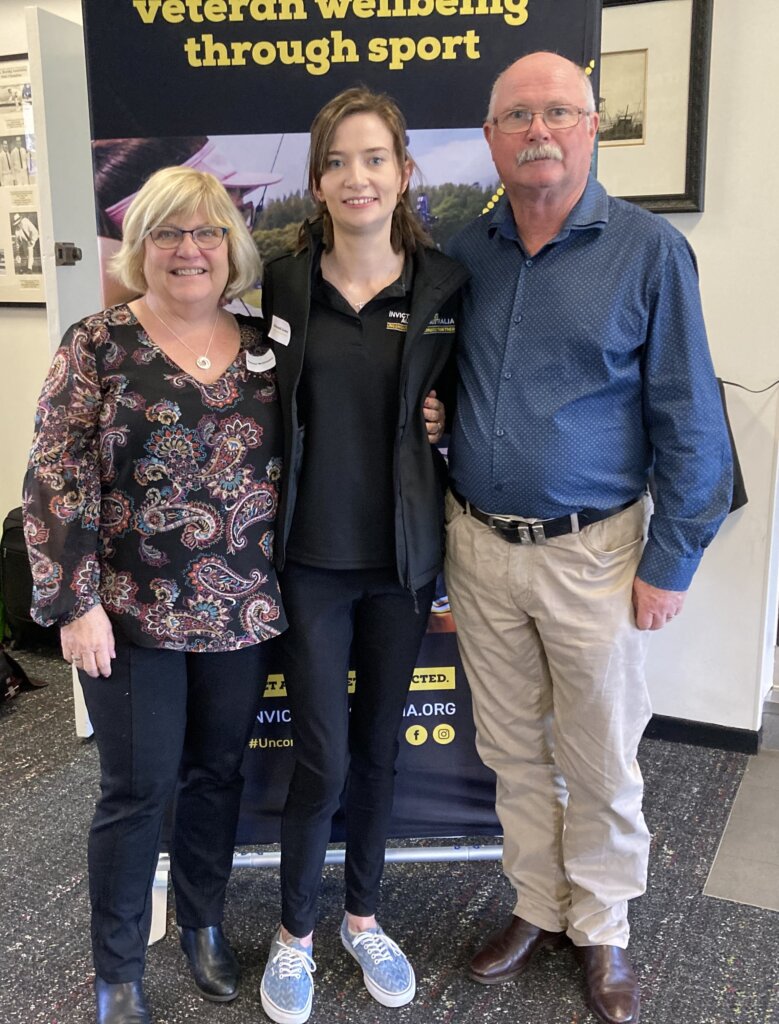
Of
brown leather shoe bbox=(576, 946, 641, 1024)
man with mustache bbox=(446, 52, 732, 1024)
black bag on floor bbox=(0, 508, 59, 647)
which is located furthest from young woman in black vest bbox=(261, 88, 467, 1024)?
black bag on floor bbox=(0, 508, 59, 647)

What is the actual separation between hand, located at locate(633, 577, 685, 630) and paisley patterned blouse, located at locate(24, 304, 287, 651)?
26.5 inches

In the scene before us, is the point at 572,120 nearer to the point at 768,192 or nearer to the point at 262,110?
the point at 262,110

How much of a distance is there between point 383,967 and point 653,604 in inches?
36.7

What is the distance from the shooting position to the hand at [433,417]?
65.1 inches

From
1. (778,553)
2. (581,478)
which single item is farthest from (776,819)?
(581,478)

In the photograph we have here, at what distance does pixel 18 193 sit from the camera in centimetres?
346

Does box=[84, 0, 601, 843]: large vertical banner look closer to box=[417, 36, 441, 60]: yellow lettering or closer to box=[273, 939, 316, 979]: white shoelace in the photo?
box=[417, 36, 441, 60]: yellow lettering

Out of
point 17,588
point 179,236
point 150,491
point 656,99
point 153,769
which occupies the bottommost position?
point 17,588

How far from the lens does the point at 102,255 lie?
1.96 metres

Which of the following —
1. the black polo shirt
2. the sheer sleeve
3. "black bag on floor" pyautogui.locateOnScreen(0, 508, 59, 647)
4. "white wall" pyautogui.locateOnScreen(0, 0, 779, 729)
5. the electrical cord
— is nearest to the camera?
the sheer sleeve

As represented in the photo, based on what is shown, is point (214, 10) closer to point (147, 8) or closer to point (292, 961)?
point (147, 8)

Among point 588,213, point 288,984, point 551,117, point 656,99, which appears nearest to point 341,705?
point 288,984

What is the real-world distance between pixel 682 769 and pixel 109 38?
8.02 feet

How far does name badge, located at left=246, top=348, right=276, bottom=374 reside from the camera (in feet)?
5.23
